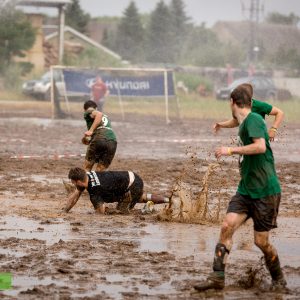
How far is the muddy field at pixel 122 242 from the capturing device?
29.5ft

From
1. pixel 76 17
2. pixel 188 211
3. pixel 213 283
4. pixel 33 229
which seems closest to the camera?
pixel 213 283

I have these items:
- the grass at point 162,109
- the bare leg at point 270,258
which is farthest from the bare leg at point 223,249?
the grass at point 162,109

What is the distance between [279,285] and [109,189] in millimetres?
4791

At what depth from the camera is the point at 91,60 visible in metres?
63.8

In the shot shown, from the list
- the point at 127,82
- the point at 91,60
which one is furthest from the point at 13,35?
the point at 127,82

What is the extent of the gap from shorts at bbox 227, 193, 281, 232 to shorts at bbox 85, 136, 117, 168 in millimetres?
7235

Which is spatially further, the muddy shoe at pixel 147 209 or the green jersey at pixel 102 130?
the green jersey at pixel 102 130

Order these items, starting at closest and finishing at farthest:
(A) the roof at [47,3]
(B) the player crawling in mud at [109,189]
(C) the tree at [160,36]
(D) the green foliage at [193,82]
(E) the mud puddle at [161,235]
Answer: (E) the mud puddle at [161,235]
(B) the player crawling in mud at [109,189]
(D) the green foliage at [193,82]
(A) the roof at [47,3]
(C) the tree at [160,36]

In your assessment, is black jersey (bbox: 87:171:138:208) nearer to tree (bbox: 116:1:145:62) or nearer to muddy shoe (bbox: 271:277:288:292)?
muddy shoe (bbox: 271:277:288:292)

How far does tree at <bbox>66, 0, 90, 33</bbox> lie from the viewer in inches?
3516

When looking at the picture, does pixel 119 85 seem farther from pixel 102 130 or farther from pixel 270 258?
pixel 270 258

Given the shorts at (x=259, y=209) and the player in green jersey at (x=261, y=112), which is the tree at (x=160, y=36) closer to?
the player in green jersey at (x=261, y=112)

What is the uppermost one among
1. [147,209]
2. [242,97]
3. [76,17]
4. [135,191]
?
[76,17]

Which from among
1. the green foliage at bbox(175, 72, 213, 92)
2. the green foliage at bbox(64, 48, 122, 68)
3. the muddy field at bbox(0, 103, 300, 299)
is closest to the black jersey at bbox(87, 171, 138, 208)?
the muddy field at bbox(0, 103, 300, 299)
